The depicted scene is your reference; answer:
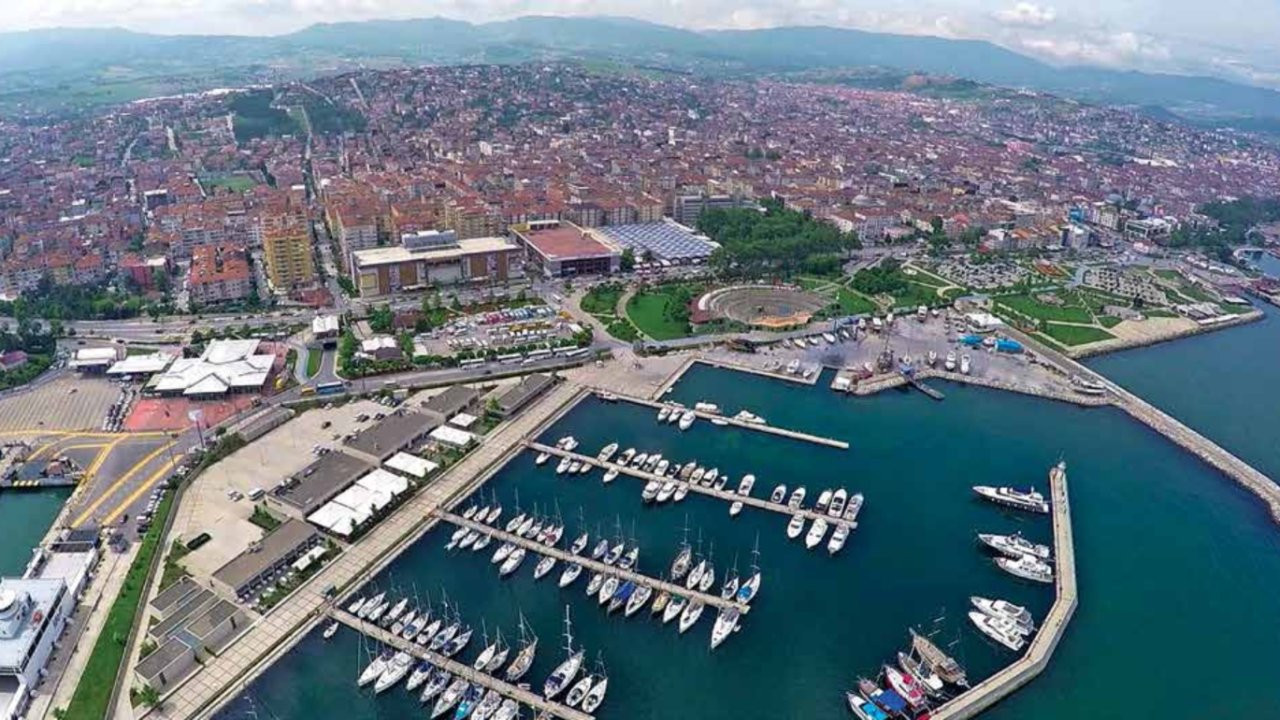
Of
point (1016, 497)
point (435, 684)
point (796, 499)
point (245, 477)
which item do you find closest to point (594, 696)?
point (435, 684)

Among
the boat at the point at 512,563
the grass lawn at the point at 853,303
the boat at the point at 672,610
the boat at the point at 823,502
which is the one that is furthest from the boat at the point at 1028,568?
the grass lawn at the point at 853,303

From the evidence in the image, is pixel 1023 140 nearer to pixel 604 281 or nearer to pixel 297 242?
pixel 604 281

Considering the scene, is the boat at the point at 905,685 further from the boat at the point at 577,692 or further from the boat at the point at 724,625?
the boat at the point at 577,692

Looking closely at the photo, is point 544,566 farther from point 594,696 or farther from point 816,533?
point 816,533

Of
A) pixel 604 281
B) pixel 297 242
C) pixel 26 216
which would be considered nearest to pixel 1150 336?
pixel 604 281

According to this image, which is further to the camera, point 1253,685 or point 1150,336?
point 1150,336

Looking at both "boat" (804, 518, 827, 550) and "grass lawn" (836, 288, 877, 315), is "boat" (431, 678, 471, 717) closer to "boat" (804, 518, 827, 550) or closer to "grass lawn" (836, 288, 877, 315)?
"boat" (804, 518, 827, 550)
